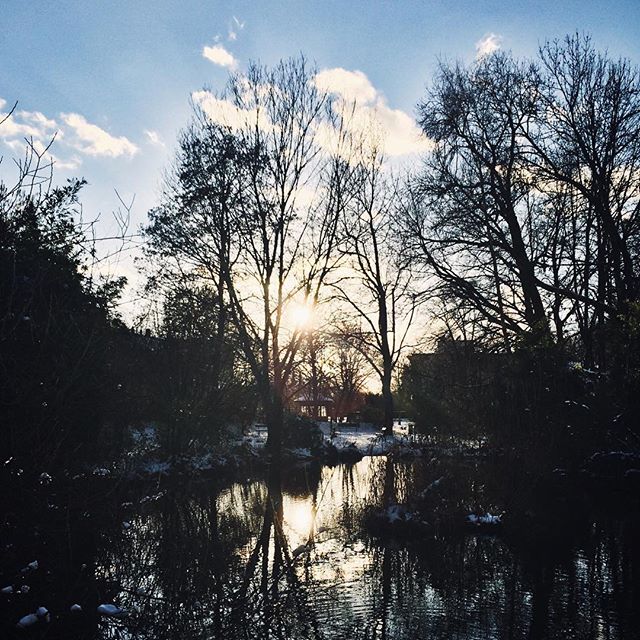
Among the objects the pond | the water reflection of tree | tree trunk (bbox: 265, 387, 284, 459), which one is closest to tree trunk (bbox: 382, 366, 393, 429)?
tree trunk (bbox: 265, 387, 284, 459)

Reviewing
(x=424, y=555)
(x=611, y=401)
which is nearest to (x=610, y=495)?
(x=611, y=401)

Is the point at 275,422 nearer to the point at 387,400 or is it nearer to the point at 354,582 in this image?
the point at 387,400

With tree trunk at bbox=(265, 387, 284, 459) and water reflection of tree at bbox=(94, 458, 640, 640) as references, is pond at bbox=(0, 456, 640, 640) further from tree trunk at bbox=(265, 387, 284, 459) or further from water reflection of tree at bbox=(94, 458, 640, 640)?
tree trunk at bbox=(265, 387, 284, 459)

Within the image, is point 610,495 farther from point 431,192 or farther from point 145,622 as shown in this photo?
point 145,622

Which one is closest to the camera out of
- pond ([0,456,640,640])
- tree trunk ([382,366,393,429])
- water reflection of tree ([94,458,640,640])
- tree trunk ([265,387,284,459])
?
pond ([0,456,640,640])

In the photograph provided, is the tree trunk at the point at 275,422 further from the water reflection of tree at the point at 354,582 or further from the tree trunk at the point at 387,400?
the tree trunk at the point at 387,400

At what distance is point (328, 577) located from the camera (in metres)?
8.64

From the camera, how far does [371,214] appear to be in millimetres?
32219

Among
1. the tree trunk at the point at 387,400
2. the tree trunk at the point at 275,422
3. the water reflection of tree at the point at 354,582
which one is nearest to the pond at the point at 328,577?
the water reflection of tree at the point at 354,582

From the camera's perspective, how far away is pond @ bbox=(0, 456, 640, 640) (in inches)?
257

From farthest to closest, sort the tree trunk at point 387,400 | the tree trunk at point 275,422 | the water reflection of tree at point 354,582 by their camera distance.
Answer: the tree trunk at point 387,400, the tree trunk at point 275,422, the water reflection of tree at point 354,582

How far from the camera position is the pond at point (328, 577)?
21.4 ft

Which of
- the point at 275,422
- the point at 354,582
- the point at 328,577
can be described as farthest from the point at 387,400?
the point at 354,582

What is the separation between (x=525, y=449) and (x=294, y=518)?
5.69m
